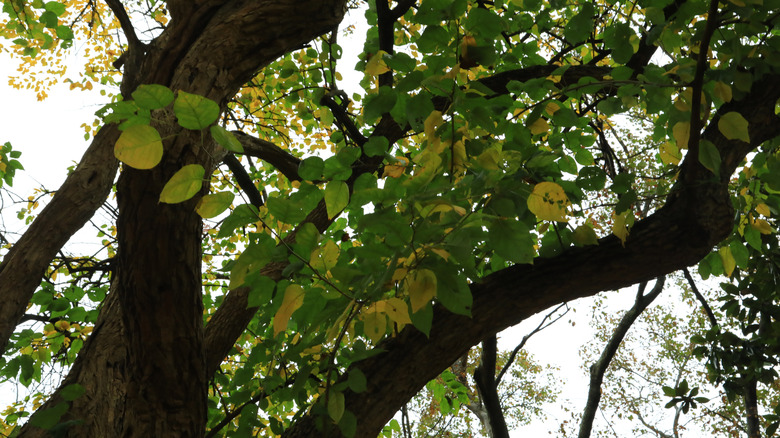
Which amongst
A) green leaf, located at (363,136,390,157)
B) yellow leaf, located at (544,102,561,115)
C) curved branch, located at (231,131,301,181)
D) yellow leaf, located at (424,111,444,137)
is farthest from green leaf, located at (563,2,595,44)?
curved branch, located at (231,131,301,181)

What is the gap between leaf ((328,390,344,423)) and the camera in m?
1.47

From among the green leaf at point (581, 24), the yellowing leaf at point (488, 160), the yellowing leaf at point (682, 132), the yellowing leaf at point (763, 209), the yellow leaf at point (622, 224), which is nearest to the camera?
the yellowing leaf at point (488, 160)

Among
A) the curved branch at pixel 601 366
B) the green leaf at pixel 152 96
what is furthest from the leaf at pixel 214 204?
the curved branch at pixel 601 366

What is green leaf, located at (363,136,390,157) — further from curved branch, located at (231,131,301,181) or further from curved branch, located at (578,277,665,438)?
curved branch, located at (578,277,665,438)

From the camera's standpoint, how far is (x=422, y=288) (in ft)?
3.64

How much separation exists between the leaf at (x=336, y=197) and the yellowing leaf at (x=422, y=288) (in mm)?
299

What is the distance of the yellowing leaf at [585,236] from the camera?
6.17 ft

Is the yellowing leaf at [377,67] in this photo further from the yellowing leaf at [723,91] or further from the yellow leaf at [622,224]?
the yellowing leaf at [723,91]

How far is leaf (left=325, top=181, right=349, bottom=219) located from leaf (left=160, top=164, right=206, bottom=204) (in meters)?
0.31

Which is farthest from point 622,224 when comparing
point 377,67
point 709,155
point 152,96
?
point 152,96

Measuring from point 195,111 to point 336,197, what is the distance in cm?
40

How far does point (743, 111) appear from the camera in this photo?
221 centimetres

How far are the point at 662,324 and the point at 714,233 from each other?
14566mm

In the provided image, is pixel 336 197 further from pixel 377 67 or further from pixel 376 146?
pixel 377 67
